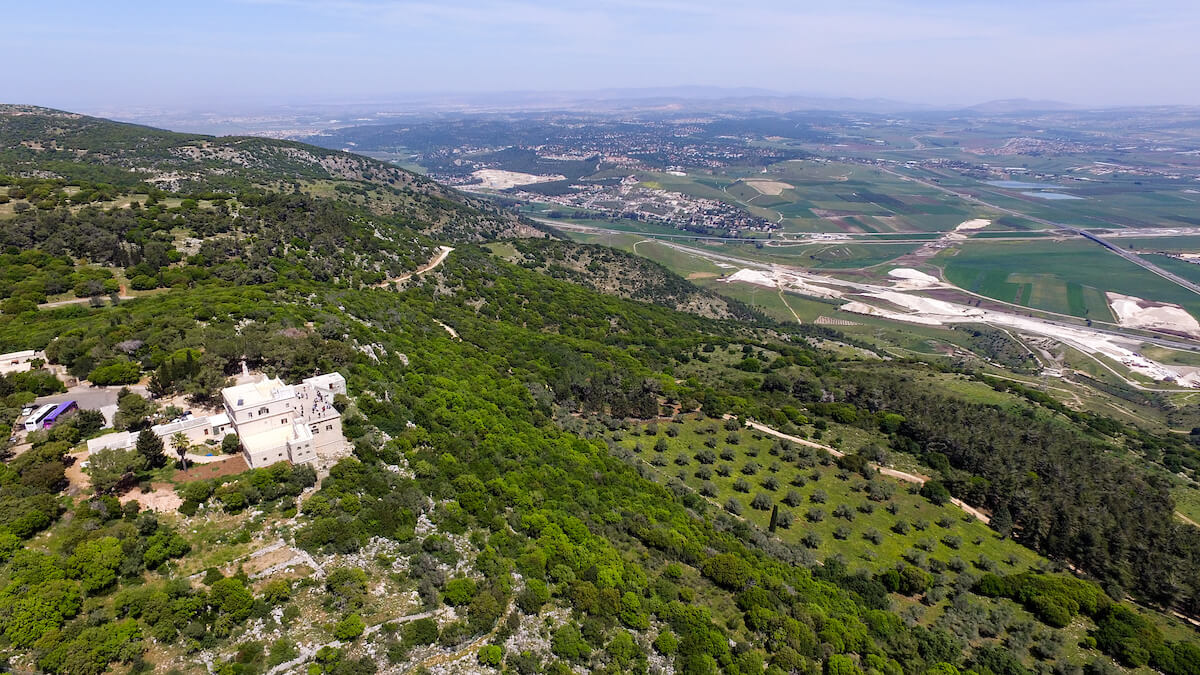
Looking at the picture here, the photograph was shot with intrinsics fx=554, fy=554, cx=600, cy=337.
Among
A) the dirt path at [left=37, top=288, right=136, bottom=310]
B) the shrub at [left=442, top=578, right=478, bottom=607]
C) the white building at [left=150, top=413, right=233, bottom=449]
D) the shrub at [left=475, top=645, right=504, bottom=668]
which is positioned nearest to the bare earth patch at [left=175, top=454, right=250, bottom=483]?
the white building at [left=150, top=413, right=233, bottom=449]

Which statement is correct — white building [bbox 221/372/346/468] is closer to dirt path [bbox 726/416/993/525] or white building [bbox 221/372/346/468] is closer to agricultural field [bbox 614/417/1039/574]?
agricultural field [bbox 614/417/1039/574]

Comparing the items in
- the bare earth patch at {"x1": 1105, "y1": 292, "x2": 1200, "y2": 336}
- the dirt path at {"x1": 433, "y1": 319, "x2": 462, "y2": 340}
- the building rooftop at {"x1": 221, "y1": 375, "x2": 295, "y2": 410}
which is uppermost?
the building rooftop at {"x1": 221, "y1": 375, "x2": 295, "y2": 410}

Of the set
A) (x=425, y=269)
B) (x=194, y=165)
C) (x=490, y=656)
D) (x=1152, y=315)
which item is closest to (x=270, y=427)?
(x=490, y=656)

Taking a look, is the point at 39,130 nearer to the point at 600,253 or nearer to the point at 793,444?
the point at 600,253

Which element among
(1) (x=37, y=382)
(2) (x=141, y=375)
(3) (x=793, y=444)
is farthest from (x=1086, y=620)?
(1) (x=37, y=382)

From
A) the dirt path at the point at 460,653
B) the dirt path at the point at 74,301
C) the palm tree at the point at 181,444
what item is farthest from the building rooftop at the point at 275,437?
the dirt path at the point at 74,301

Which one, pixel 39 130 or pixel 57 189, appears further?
pixel 39 130

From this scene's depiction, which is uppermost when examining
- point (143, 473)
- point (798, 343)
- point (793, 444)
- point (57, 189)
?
point (57, 189)
